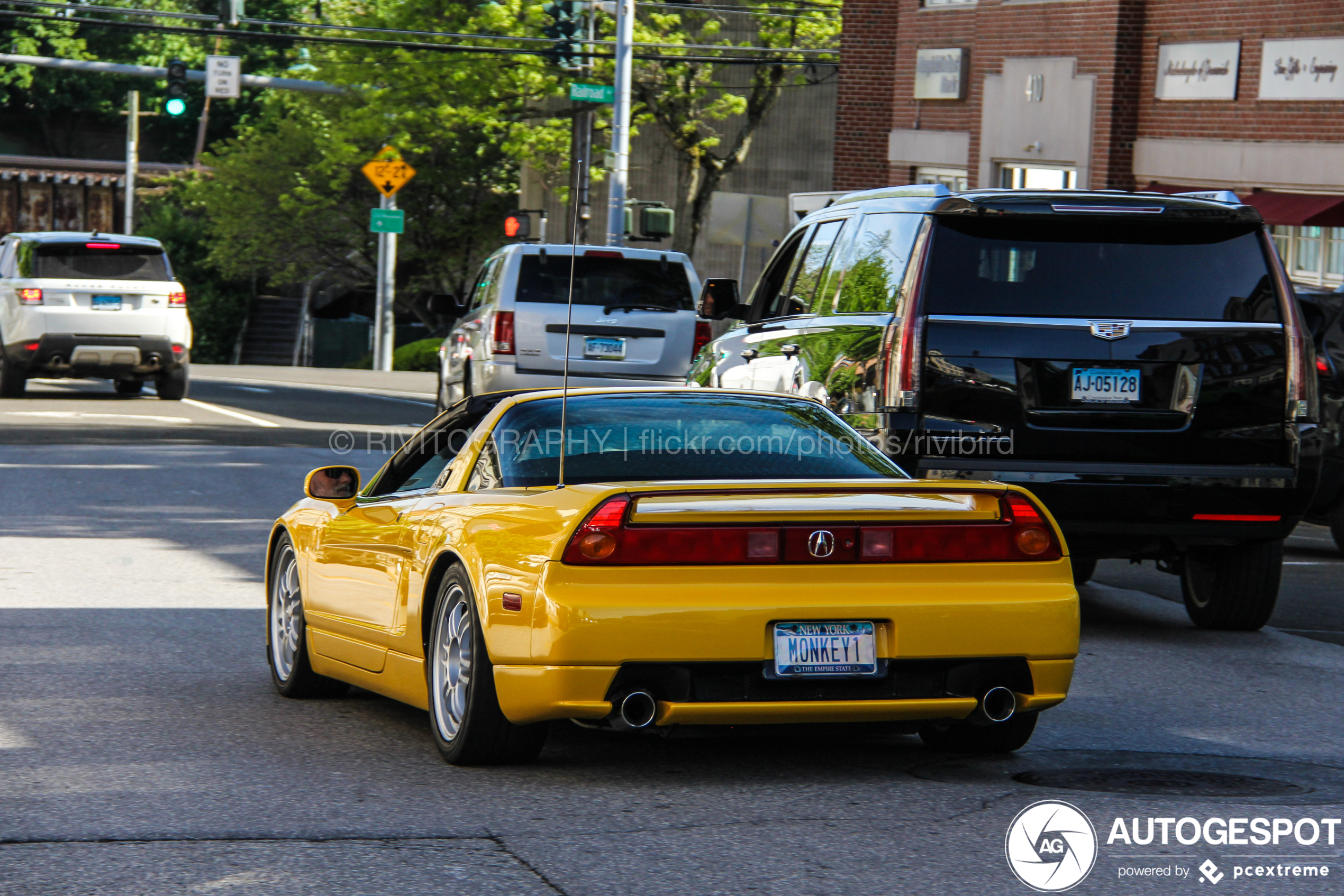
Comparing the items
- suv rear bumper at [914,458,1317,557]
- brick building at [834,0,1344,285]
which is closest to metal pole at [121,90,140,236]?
brick building at [834,0,1344,285]

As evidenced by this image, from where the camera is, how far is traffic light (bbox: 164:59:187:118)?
3750 centimetres

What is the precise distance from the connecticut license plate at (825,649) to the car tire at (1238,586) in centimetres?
450

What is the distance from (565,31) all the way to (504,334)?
15.0 m

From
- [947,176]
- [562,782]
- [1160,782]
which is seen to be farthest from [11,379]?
[1160,782]

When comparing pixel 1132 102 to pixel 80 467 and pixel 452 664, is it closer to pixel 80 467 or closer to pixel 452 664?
pixel 80 467

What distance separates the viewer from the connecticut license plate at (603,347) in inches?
730

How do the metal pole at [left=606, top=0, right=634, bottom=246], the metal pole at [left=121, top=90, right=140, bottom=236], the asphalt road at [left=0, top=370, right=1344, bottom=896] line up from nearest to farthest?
the asphalt road at [left=0, top=370, right=1344, bottom=896], the metal pole at [left=606, top=0, right=634, bottom=246], the metal pole at [left=121, top=90, right=140, bottom=236]

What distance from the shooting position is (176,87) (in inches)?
1502

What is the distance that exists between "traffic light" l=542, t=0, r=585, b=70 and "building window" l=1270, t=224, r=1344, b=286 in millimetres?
12787

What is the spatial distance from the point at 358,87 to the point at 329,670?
40.7m

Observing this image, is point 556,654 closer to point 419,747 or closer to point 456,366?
point 419,747

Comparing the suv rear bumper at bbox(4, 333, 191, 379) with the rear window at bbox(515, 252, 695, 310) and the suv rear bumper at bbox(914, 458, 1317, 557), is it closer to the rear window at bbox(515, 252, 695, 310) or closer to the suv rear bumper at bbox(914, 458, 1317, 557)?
the rear window at bbox(515, 252, 695, 310)

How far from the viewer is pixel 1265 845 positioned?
5473 mm

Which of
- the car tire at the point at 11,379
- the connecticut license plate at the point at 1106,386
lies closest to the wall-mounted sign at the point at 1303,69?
the connecticut license plate at the point at 1106,386
